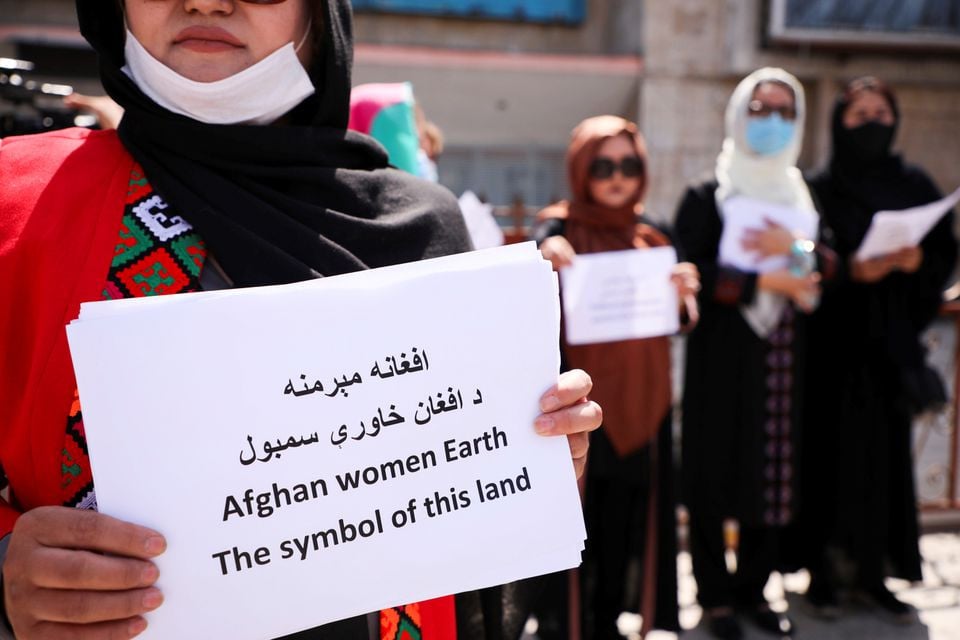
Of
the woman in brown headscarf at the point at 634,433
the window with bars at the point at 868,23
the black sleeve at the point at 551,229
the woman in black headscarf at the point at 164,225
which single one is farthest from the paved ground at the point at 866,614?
the window with bars at the point at 868,23

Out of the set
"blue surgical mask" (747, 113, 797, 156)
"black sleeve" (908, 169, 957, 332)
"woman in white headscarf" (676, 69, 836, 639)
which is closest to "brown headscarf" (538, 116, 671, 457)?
"woman in white headscarf" (676, 69, 836, 639)

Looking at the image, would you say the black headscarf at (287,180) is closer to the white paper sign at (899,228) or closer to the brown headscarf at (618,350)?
the brown headscarf at (618,350)

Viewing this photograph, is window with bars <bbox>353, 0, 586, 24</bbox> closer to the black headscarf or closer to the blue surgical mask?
the blue surgical mask

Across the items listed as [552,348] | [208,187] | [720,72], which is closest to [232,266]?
[208,187]

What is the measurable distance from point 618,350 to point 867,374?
43.4 inches

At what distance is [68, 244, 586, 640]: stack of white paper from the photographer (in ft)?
2.42

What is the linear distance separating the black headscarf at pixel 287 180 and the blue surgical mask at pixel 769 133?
2079 millimetres

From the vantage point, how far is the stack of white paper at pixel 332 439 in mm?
738

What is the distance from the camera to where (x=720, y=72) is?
1026cm

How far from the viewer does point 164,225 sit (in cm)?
94

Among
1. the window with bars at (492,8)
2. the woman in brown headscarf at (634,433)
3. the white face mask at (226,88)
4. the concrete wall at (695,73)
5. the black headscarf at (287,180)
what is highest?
the window with bars at (492,8)

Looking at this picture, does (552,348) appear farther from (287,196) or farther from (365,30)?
Answer: (365,30)

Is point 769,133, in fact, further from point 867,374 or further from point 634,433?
point 634,433

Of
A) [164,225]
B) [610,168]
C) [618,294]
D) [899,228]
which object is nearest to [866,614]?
[899,228]
